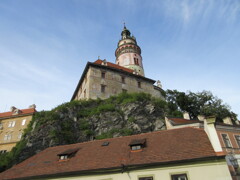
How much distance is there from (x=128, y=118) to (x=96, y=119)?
197 inches

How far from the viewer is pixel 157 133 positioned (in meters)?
15.3

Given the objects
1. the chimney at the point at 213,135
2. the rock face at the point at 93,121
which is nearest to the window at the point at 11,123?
the rock face at the point at 93,121

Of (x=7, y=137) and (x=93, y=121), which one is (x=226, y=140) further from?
(x=7, y=137)

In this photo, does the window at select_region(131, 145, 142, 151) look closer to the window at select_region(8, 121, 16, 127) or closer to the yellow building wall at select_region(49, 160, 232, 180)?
the yellow building wall at select_region(49, 160, 232, 180)

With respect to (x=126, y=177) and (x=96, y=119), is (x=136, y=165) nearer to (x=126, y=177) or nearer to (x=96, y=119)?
(x=126, y=177)

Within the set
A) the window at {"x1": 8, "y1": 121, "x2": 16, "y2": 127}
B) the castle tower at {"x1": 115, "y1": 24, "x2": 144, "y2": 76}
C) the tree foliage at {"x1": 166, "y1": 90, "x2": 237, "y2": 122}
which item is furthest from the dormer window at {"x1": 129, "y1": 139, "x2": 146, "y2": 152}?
the castle tower at {"x1": 115, "y1": 24, "x2": 144, "y2": 76}

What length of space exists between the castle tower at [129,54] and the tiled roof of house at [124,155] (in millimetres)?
37481

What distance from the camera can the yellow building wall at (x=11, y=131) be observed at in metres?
33.6

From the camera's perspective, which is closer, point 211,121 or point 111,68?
point 211,121

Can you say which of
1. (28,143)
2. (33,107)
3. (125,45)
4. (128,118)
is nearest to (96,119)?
(128,118)

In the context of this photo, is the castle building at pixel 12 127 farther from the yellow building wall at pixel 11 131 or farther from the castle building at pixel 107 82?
the castle building at pixel 107 82

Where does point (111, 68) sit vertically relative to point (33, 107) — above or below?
above

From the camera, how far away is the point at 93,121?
2791cm

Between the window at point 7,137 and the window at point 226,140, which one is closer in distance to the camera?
the window at point 226,140
